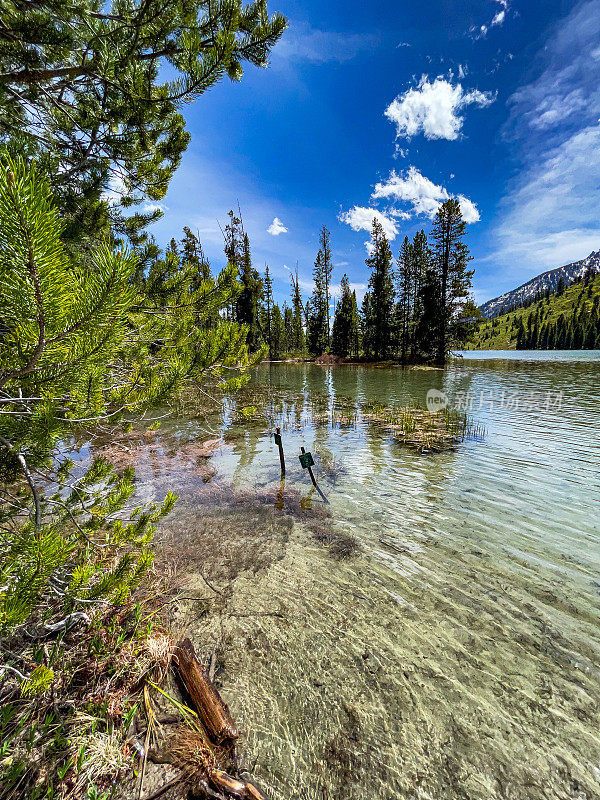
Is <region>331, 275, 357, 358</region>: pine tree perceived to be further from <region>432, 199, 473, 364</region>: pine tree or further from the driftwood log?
the driftwood log

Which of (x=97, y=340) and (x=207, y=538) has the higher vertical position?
(x=97, y=340)

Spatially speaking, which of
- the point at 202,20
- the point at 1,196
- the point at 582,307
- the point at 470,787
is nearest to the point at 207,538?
the point at 470,787

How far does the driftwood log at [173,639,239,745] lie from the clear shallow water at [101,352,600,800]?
0.64ft

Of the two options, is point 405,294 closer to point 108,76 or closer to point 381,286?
point 381,286

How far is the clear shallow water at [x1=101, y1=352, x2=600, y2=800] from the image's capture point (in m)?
2.17

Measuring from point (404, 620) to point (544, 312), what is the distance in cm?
19729

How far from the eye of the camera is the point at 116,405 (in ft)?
7.54

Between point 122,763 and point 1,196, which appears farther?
point 122,763

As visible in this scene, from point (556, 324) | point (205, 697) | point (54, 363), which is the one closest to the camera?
point (54, 363)

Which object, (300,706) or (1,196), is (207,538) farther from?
(1,196)

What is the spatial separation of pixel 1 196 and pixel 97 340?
705 millimetres

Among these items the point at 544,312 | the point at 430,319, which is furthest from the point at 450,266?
the point at 544,312

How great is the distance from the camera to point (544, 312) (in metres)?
148

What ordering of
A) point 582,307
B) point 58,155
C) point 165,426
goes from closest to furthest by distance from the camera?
point 58,155
point 165,426
point 582,307
